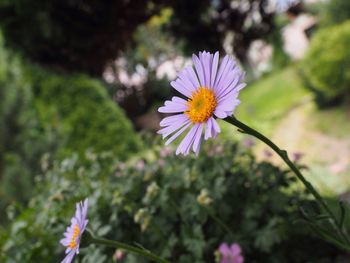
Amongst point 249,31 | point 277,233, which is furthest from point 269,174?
point 249,31

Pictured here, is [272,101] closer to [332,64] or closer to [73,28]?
[332,64]

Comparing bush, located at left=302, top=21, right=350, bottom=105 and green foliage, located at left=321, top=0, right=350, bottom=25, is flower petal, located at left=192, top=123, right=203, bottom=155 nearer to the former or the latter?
bush, located at left=302, top=21, right=350, bottom=105

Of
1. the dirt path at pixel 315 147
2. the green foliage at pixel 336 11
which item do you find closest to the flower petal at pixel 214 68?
the dirt path at pixel 315 147

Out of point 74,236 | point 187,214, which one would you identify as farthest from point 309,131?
point 74,236

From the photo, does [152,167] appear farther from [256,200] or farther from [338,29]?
[338,29]

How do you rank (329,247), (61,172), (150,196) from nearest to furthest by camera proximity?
(150,196) → (329,247) → (61,172)
